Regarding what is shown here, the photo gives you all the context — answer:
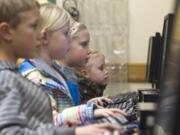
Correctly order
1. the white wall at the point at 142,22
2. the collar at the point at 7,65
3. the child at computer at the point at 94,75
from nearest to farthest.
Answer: the collar at the point at 7,65 < the child at computer at the point at 94,75 < the white wall at the point at 142,22

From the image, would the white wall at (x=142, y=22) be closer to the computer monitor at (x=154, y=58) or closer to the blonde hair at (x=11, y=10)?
the computer monitor at (x=154, y=58)

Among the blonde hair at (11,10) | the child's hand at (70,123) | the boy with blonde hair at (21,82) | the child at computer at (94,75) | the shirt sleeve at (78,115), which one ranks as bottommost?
the child at computer at (94,75)

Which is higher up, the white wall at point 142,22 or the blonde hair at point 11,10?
the blonde hair at point 11,10

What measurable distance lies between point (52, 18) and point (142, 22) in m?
1.97

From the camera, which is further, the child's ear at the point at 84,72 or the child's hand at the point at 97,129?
the child's ear at the point at 84,72

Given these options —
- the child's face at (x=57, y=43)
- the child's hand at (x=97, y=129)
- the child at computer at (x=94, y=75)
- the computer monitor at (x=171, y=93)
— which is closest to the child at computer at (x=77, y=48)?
the child at computer at (x=94, y=75)

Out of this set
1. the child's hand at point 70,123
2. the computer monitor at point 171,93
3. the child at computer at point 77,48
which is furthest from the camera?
the child at computer at point 77,48

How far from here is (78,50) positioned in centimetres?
236

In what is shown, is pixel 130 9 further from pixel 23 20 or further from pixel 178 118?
pixel 178 118

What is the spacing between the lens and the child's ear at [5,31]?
124 cm

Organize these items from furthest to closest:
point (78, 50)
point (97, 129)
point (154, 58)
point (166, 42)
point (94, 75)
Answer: point (94, 75) < point (154, 58) < point (78, 50) < point (166, 42) < point (97, 129)

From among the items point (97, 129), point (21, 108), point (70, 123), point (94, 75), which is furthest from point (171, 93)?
point (94, 75)

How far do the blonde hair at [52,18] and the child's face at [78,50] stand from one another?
499 mm

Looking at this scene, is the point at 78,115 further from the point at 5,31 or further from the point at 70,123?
the point at 5,31
